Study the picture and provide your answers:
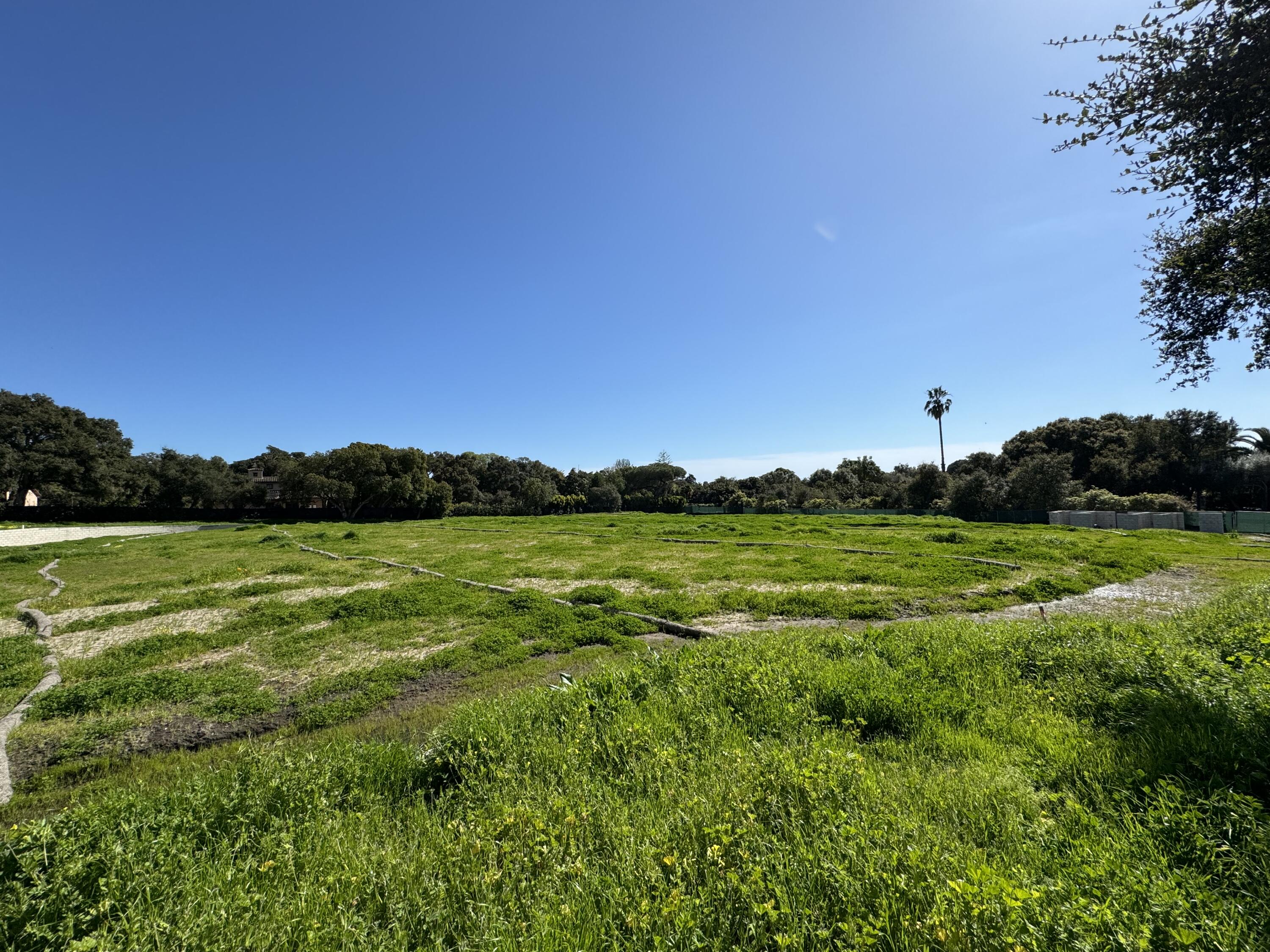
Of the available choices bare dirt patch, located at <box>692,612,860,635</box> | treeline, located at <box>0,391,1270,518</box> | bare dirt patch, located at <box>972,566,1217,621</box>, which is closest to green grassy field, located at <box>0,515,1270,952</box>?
bare dirt patch, located at <box>692,612,860,635</box>

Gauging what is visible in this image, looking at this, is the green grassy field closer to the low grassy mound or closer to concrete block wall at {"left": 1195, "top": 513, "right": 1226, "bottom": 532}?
the low grassy mound

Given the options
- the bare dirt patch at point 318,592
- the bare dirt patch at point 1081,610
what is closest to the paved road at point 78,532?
the bare dirt patch at point 318,592

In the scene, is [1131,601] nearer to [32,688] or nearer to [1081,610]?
[1081,610]

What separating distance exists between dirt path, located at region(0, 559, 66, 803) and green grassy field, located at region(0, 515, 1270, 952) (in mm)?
195

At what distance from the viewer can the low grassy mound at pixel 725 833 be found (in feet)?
8.18

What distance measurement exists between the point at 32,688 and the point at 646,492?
79521mm

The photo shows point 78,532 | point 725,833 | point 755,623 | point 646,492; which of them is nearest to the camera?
point 725,833

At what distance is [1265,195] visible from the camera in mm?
6449

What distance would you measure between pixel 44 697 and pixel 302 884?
7705mm

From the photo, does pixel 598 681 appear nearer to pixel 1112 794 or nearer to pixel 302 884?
pixel 302 884

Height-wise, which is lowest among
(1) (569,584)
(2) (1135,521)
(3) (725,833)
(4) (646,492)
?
(1) (569,584)

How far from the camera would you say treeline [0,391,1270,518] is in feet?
162

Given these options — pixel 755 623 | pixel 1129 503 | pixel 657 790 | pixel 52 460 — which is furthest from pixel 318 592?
pixel 52 460

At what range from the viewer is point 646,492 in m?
86.2
